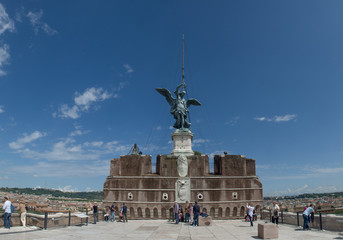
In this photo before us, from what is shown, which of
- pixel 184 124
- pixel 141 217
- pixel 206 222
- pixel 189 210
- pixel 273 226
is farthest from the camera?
pixel 184 124

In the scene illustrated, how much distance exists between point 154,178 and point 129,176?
243 cm

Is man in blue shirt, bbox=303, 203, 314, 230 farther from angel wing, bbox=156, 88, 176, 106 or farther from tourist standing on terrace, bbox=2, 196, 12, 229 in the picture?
angel wing, bbox=156, 88, 176, 106

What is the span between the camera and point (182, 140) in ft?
89.4

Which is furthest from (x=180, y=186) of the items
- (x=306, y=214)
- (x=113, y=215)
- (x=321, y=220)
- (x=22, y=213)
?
(x=22, y=213)

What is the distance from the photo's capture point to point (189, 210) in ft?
65.6

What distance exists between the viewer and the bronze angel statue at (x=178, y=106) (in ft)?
92.4

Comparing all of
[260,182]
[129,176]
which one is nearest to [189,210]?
[129,176]

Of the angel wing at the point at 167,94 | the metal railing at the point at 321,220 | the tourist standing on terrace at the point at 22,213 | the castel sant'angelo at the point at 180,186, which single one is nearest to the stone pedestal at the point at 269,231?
the metal railing at the point at 321,220

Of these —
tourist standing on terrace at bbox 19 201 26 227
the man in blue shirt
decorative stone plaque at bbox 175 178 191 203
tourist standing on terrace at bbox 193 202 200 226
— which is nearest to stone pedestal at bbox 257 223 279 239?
the man in blue shirt

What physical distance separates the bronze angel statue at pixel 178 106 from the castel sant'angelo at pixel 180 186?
4.35m

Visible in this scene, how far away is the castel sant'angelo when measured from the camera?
23.4 metres

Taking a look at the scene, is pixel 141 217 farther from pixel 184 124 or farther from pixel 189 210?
pixel 184 124

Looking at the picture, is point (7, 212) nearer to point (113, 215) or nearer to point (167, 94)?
point (113, 215)

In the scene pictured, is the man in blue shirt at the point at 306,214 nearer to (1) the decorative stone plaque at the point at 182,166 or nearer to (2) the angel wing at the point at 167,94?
(1) the decorative stone plaque at the point at 182,166
